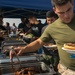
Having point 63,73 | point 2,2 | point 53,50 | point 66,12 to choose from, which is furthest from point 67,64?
point 2,2

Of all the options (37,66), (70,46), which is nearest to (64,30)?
(70,46)

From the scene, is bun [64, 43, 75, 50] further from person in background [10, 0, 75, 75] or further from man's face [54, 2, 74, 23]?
man's face [54, 2, 74, 23]

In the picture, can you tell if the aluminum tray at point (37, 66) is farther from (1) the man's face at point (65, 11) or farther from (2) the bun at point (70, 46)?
(1) the man's face at point (65, 11)

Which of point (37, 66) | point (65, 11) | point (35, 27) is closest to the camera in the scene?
point (65, 11)

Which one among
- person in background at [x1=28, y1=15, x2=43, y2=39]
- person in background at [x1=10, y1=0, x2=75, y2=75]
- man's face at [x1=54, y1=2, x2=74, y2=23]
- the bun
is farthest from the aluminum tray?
person in background at [x1=28, y1=15, x2=43, y2=39]

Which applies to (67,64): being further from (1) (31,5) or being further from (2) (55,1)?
(1) (31,5)

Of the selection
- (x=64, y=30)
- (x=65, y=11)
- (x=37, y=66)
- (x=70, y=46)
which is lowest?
(x=37, y=66)

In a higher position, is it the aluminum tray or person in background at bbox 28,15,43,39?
person in background at bbox 28,15,43,39

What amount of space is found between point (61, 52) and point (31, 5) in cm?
295

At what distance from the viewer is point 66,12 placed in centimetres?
151

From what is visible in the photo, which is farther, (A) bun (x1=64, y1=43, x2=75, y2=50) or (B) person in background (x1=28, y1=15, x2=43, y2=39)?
(B) person in background (x1=28, y1=15, x2=43, y2=39)

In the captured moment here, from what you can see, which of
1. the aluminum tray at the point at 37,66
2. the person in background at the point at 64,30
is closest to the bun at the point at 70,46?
the person in background at the point at 64,30

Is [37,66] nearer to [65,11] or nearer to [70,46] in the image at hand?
[70,46]

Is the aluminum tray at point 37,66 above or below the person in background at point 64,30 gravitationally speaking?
below
